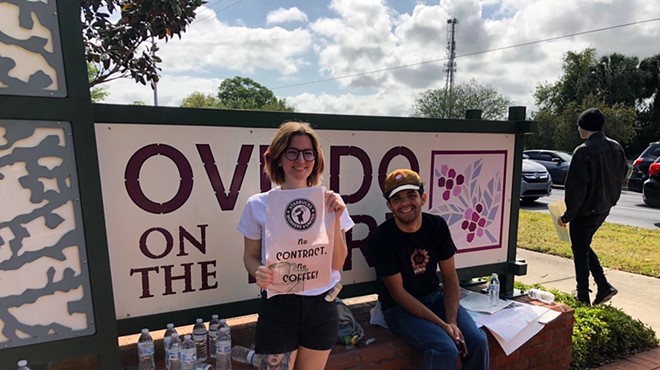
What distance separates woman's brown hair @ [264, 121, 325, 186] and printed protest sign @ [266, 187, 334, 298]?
14cm

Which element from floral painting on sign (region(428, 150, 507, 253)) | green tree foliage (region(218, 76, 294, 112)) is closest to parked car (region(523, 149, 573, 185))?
floral painting on sign (region(428, 150, 507, 253))

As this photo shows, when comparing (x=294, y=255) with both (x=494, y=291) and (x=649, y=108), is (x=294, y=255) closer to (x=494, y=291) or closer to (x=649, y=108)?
(x=494, y=291)

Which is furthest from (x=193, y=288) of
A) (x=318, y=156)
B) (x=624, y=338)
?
(x=624, y=338)

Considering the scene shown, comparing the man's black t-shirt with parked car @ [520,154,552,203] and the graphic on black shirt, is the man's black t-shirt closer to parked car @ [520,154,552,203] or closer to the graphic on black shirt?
the graphic on black shirt

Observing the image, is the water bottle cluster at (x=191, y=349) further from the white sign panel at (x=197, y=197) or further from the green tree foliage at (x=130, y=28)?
the green tree foliage at (x=130, y=28)

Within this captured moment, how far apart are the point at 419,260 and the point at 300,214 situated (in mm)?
1058

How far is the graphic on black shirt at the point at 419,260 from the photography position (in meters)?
2.74

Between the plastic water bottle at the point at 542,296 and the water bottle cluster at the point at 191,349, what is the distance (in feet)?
7.97

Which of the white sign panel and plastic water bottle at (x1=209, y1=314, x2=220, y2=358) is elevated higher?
the white sign panel

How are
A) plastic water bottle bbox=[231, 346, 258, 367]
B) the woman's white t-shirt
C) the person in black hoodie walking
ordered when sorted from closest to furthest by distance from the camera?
1. the woman's white t-shirt
2. plastic water bottle bbox=[231, 346, 258, 367]
3. the person in black hoodie walking

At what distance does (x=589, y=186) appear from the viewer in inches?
157

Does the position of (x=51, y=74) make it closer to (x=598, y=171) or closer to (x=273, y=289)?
(x=273, y=289)

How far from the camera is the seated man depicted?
259cm

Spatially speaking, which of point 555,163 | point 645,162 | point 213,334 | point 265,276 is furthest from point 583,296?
point 555,163
